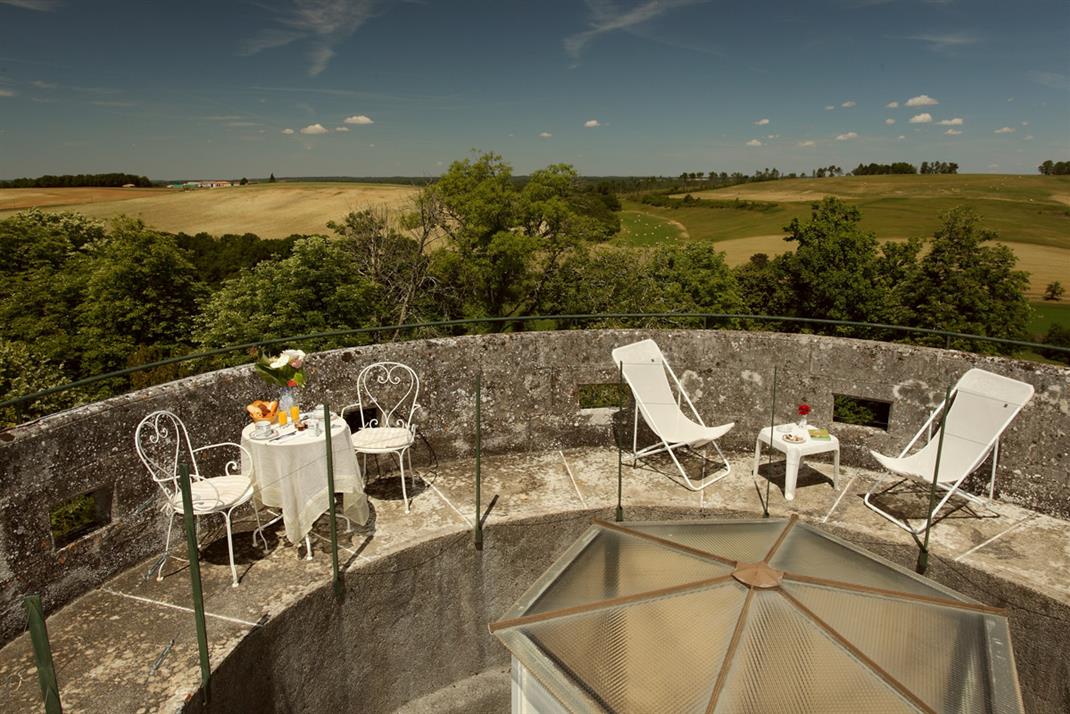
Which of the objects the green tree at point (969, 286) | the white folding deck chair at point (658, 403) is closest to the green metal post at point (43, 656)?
the white folding deck chair at point (658, 403)

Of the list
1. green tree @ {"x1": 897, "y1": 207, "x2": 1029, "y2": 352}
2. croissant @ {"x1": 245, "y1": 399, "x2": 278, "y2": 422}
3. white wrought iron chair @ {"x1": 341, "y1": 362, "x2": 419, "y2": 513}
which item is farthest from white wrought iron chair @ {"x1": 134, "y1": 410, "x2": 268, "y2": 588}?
green tree @ {"x1": 897, "y1": 207, "x2": 1029, "y2": 352}

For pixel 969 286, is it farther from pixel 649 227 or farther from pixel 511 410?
pixel 649 227

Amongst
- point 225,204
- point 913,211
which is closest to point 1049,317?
point 913,211

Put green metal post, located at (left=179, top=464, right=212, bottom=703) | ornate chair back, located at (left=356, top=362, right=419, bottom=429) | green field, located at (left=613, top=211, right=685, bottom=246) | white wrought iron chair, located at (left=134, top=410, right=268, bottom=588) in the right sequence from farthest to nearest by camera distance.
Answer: green field, located at (left=613, top=211, right=685, bottom=246) < ornate chair back, located at (left=356, top=362, right=419, bottom=429) < white wrought iron chair, located at (left=134, top=410, right=268, bottom=588) < green metal post, located at (left=179, top=464, right=212, bottom=703)

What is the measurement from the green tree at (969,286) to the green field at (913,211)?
688 inches

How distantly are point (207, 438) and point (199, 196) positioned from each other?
6439 cm

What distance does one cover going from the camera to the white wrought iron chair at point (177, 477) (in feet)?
14.1

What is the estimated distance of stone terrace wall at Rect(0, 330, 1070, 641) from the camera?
3990mm

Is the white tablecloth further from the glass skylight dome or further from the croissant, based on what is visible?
the glass skylight dome

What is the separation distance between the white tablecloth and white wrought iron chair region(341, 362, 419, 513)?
2.28 feet

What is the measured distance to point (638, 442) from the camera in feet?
22.2

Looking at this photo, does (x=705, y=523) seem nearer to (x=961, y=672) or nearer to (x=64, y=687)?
(x=961, y=672)

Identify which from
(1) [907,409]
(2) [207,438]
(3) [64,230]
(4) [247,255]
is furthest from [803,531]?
(4) [247,255]

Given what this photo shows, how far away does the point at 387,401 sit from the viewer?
607cm
